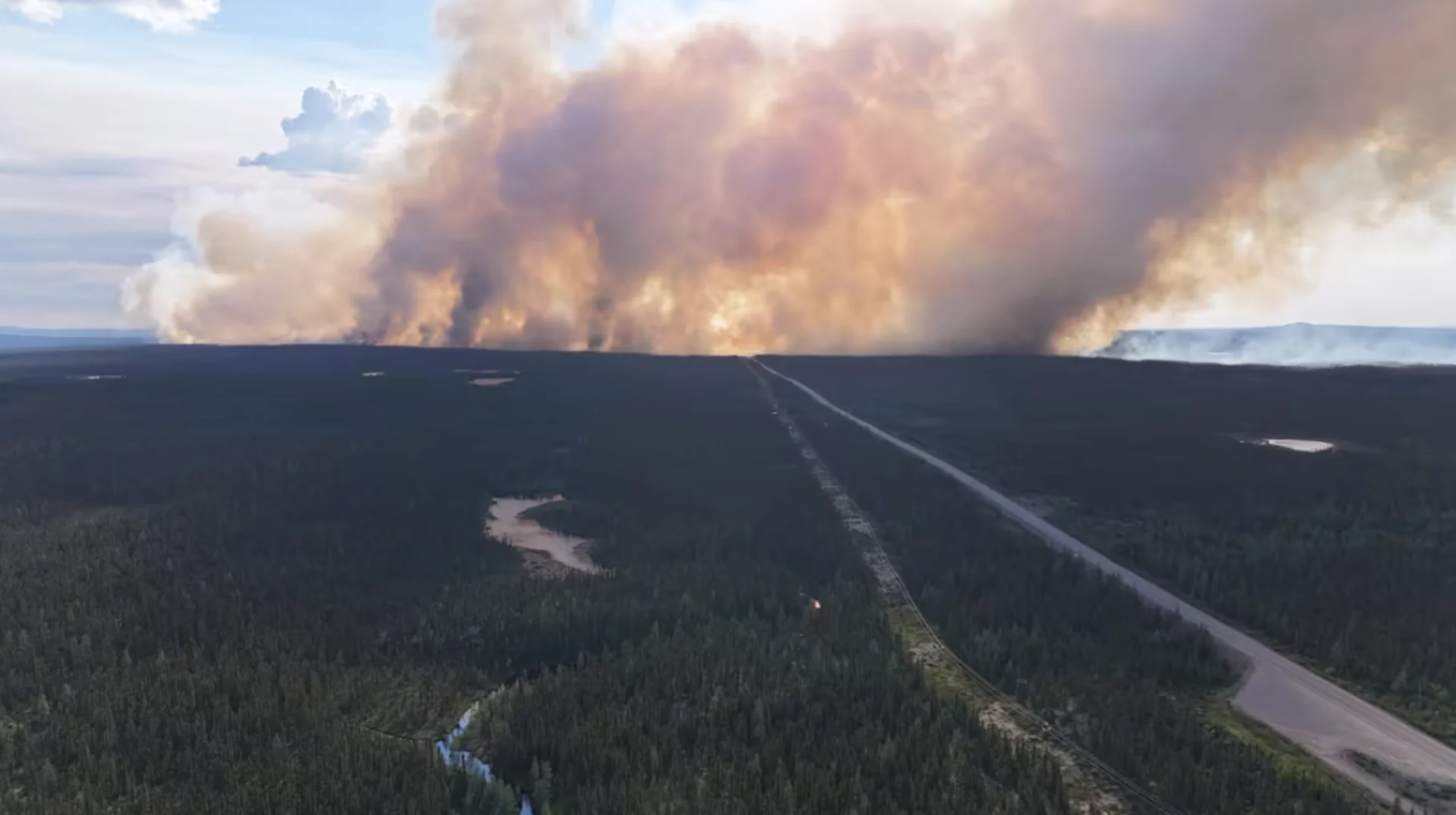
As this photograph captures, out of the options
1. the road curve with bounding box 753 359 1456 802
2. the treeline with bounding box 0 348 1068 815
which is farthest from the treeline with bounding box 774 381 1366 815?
the treeline with bounding box 0 348 1068 815

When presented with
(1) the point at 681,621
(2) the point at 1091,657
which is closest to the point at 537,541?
(1) the point at 681,621

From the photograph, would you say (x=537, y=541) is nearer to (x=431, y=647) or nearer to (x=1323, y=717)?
(x=431, y=647)

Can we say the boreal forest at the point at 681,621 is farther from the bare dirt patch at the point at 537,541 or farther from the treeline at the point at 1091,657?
the bare dirt patch at the point at 537,541

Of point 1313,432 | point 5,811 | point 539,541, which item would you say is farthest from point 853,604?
point 1313,432

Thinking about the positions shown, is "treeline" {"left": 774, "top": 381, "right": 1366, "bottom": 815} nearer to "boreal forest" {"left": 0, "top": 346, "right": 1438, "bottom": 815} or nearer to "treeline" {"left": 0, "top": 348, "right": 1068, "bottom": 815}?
"boreal forest" {"left": 0, "top": 346, "right": 1438, "bottom": 815}

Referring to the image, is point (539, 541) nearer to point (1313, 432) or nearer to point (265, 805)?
point (265, 805)
